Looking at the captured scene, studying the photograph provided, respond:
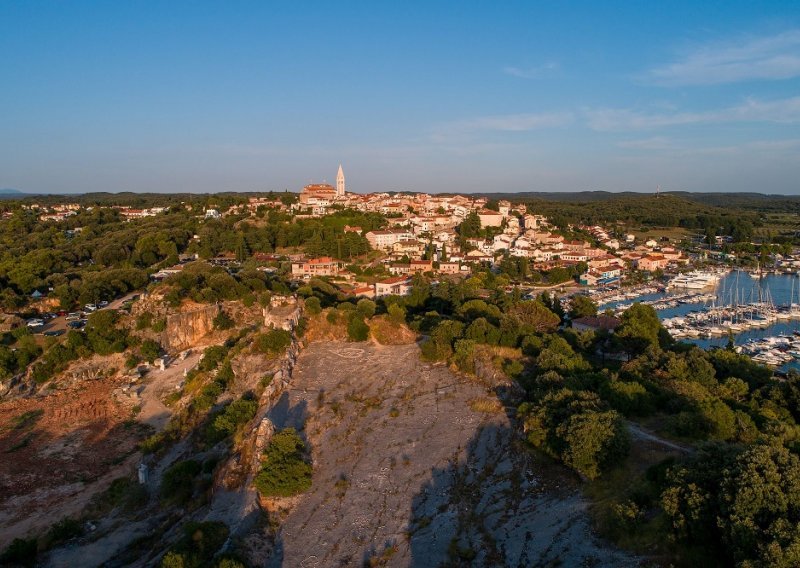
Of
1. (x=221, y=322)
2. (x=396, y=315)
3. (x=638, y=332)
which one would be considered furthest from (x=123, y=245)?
(x=638, y=332)

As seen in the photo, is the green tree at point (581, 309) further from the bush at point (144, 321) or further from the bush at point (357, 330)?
the bush at point (144, 321)

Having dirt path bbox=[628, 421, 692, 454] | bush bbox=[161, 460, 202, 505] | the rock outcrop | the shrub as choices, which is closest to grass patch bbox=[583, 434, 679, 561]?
dirt path bbox=[628, 421, 692, 454]

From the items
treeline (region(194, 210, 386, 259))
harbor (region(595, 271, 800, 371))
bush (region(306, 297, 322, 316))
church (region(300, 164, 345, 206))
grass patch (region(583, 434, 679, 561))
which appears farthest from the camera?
church (region(300, 164, 345, 206))

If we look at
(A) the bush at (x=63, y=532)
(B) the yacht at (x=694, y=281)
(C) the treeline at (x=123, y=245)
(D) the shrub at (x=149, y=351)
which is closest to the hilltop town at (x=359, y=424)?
(A) the bush at (x=63, y=532)

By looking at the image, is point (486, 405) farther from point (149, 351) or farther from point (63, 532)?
point (149, 351)

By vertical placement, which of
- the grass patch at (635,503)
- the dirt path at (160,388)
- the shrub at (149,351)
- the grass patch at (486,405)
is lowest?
the dirt path at (160,388)

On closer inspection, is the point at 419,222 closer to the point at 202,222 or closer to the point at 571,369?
the point at 202,222

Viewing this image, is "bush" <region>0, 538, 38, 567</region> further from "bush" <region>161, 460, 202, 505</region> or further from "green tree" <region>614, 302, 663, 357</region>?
"green tree" <region>614, 302, 663, 357</region>
